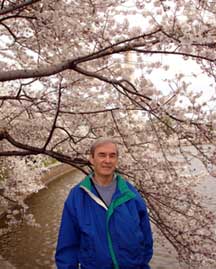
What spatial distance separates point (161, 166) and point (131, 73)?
1.03 meters

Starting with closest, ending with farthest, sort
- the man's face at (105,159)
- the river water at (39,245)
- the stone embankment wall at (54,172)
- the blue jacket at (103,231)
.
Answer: the blue jacket at (103,231), the man's face at (105,159), the river water at (39,245), the stone embankment wall at (54,172)

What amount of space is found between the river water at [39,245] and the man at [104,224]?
5.84 metres

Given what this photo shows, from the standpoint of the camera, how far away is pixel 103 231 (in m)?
2.21

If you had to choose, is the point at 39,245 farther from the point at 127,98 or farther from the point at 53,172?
the point at 53,172

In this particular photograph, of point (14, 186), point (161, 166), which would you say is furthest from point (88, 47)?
point (14, 186)

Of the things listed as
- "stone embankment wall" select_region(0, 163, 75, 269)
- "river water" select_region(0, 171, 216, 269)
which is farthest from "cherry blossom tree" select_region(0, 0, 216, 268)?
"stone embankment wall" select_region(0, 163, 75, 269)

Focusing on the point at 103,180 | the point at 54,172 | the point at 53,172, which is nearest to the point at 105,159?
the point at 103,180

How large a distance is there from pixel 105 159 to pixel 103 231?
0.38 meters

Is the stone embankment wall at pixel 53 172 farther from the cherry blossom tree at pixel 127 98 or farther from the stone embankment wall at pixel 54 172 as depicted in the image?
the cherry blossom tree at pixel 127 98

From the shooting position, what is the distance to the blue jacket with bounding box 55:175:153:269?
2.21 metres

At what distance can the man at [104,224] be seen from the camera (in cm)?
221

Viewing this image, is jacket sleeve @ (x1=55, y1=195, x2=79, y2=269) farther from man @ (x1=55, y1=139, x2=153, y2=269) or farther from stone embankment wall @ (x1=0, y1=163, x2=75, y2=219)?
stone embankment wall @ (x1=0, y1=163, x2=75, y2=219)

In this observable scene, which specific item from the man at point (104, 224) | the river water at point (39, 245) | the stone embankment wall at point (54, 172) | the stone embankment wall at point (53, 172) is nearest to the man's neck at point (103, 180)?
the man at point (104, 224)

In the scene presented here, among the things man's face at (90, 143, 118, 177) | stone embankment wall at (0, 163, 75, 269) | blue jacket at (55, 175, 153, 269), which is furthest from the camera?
stone embankment wall at (0, 163, 75, 269)
